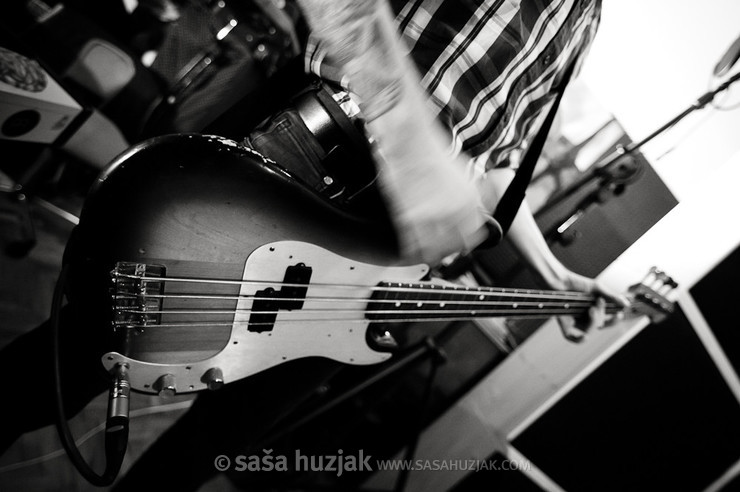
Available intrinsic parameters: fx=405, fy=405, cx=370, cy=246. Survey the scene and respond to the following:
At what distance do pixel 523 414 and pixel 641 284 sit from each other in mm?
806

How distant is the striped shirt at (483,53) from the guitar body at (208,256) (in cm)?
30

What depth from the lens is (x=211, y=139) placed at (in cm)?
72

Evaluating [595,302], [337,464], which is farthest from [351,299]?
[337,464]

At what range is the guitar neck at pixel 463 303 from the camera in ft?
3.28

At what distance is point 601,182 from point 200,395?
1561 millimetres

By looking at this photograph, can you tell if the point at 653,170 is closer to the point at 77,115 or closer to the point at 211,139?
the point at 211,139

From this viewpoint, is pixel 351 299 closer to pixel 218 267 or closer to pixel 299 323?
pixel 299 323

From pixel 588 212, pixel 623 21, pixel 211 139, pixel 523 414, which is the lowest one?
pixel 523 414

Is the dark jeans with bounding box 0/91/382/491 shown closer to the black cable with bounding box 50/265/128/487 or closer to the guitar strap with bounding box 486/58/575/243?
the black cable with bounding box 50/265/128/487

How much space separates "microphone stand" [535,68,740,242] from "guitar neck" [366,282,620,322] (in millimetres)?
329

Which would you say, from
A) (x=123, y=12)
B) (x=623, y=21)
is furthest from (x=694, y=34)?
(x=123, y=12)

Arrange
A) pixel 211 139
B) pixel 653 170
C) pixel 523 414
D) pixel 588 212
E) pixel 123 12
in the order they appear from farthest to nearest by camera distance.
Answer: pixel 123 12
pixel 523 414
pixel 588 212
pixel 653 170
pixel 211 139

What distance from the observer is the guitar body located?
0.68 m

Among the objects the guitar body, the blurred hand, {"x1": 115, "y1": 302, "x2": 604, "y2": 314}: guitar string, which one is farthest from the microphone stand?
the guitar body
